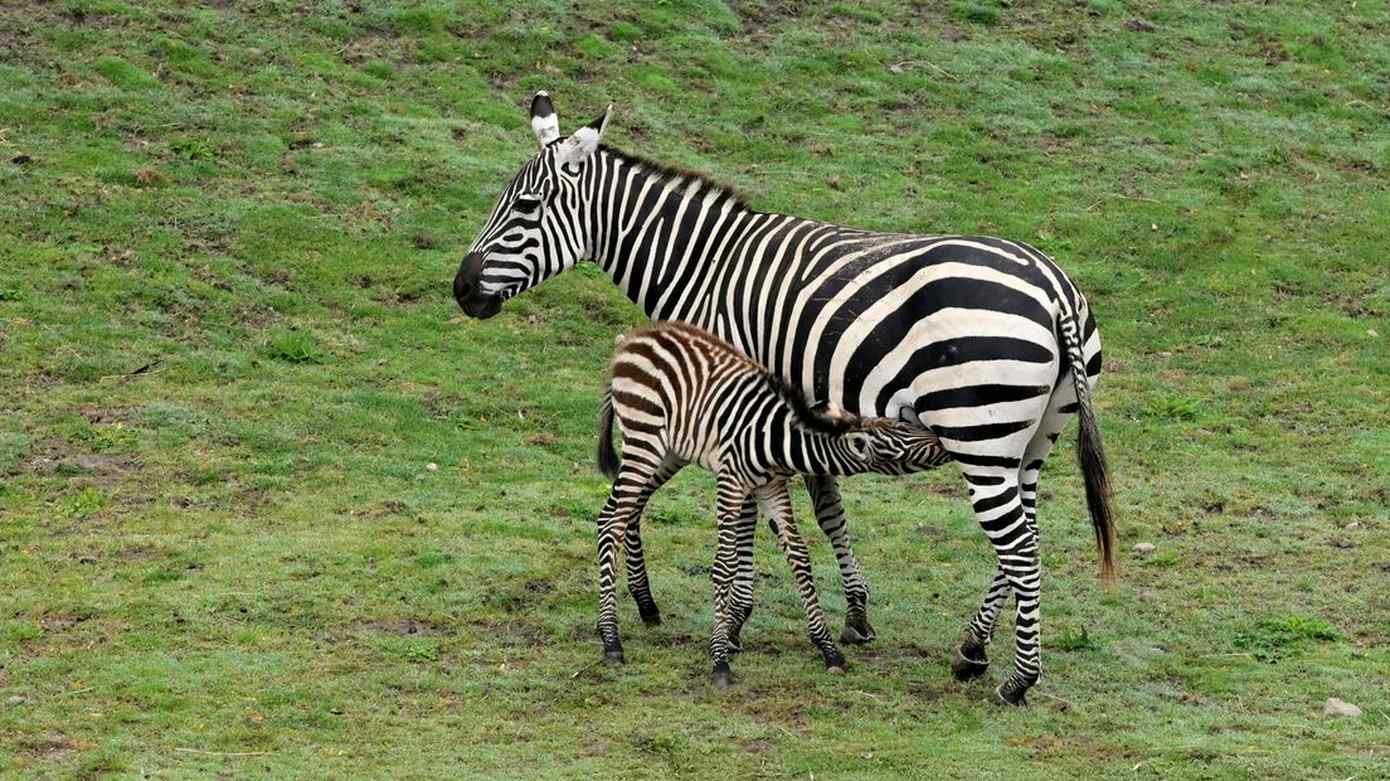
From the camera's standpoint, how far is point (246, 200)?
1870 cm

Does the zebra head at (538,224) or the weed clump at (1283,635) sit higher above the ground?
the zebra head at (538,224)

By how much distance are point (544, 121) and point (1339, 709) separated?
20.3 ft

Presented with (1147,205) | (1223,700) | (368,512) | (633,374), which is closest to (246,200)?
(368,512)

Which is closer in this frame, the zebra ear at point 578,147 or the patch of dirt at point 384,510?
the zebra ear at point 578,147

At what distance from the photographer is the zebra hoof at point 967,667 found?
1062 cm

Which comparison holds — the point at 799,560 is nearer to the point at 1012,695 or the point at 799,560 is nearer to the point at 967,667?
the point at 967,667

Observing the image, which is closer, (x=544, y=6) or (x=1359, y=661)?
(x=1359, y=661)

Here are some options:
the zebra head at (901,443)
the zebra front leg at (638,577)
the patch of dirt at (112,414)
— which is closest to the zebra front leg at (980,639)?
the zebra head at (901,443)

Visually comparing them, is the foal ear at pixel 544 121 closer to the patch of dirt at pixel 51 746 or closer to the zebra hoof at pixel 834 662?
the zebra hoof at pixel 834 662

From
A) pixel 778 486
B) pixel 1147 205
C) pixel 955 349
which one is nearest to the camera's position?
pixel 955 349

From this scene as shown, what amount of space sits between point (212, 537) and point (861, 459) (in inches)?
195

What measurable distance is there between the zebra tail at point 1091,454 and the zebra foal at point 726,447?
2.61ft

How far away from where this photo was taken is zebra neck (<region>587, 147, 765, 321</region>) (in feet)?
37.6

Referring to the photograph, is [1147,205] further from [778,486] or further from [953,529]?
[778,486]
